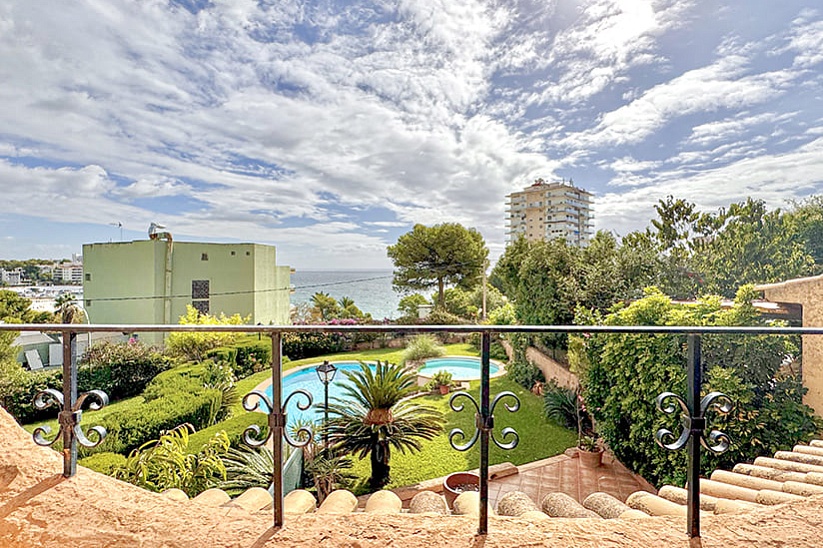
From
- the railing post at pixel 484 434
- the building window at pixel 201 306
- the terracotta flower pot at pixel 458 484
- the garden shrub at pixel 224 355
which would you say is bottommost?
the terracotta flower pot at pixel 458 484

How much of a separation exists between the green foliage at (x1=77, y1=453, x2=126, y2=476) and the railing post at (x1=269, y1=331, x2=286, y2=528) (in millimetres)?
2923

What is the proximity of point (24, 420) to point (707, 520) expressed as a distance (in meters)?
11.6

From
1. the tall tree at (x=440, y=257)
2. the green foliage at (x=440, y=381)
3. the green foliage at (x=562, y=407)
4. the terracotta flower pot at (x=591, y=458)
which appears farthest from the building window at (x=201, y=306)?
the terracotta flower pot at (x=591, y=458)

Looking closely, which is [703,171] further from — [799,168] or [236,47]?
[236,47]

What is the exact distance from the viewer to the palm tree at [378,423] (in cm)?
454

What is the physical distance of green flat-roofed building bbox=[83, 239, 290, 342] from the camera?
17406mm

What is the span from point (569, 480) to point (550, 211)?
51.9 m

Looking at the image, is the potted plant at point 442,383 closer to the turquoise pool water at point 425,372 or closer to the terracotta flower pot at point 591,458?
the turquoise pool water at point 425,372

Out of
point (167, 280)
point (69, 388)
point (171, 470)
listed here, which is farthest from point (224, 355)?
point (69, 388)

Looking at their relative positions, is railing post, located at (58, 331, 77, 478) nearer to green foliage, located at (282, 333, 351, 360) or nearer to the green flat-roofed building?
green foliage, located at (282, 333, 351, 360)

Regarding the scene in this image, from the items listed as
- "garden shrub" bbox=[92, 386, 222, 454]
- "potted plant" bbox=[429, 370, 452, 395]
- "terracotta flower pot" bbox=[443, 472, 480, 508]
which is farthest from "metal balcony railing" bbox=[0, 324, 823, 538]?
"potted plant" bbox=[429, 370, 452, 395]

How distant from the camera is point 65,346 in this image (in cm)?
132

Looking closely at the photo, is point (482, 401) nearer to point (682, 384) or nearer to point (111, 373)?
point (682, 384)

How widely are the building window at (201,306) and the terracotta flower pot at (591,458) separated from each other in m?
17.4
